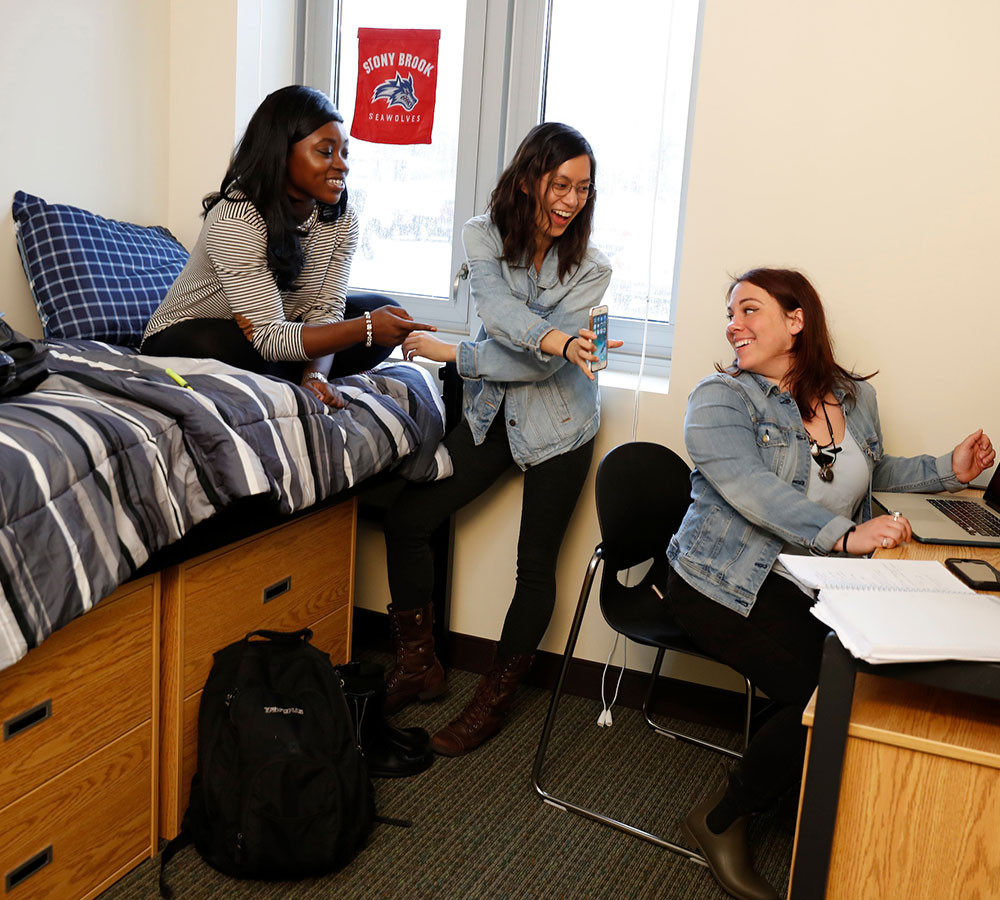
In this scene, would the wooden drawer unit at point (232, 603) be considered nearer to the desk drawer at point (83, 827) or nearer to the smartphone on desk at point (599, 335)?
the desk drawer at point (83, 827)

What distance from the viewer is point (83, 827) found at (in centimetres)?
161

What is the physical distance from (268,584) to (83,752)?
1.72ft

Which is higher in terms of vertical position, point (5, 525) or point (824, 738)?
point (5, 525)

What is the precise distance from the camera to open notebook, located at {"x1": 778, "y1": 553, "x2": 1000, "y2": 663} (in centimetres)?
110

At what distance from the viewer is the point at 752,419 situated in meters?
1.84

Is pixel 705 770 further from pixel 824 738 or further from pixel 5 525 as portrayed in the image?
pixel 5 525

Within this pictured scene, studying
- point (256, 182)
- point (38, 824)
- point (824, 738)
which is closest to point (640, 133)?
point (256, 182)

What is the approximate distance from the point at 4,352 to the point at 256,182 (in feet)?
2.17

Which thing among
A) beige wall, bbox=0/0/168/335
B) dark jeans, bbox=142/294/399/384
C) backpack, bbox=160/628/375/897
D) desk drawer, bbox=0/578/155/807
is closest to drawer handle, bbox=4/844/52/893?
desk drawer, bbox=0/578/155/807

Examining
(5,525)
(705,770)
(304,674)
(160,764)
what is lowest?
(705,770)

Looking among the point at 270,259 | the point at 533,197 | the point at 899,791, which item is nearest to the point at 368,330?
the point at 270,259

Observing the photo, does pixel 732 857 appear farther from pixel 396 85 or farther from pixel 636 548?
pixel 396 85

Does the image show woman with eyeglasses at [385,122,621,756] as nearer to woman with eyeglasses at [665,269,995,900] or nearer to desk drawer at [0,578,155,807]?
woman with eyeglasses at [665,269,995,900]

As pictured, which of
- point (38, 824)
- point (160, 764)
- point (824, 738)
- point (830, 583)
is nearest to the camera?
point (824, 738)
